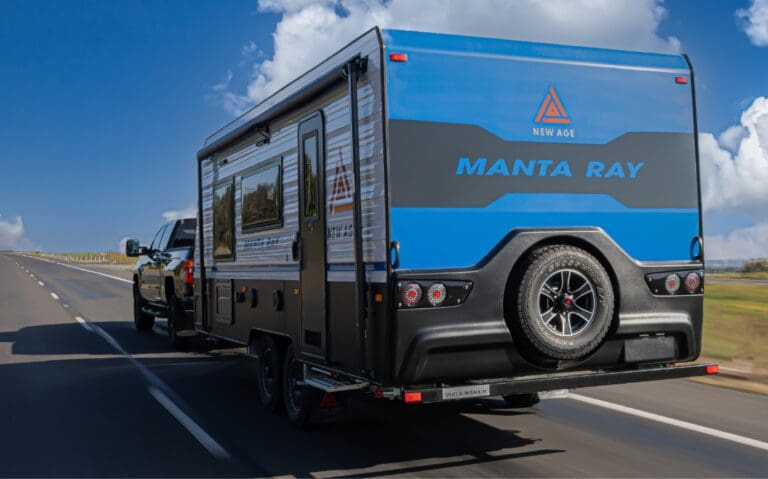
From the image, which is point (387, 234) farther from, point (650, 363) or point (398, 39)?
point (650, 363)

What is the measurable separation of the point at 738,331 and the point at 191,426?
29.8 feet

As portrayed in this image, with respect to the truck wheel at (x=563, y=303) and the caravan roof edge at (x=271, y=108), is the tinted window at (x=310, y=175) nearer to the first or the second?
the caravan roof edge at (x=271, y=108)

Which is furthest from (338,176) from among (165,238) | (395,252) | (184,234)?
(165,238)

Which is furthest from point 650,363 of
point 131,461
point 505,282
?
point 131,461

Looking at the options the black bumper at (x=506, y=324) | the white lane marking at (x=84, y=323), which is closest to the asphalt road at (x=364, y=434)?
the black bumper at (x=506, y=324)

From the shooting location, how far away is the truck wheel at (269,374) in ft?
25.2

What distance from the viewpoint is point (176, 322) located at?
12.4 metres

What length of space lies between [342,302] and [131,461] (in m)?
2.05

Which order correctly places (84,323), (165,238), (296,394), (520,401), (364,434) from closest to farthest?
(364,434)
(296,394)
(520,401)
(165,238)
(84,323)

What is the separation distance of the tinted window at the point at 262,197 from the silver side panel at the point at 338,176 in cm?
13

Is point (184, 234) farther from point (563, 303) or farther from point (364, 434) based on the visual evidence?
point (563, 303)

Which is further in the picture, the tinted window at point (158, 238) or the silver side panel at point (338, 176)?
the tinted window at point (158, 238)

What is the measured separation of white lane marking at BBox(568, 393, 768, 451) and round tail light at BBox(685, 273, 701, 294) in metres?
1.26

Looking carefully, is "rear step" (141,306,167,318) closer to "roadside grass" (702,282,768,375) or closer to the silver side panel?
the silver side panel
